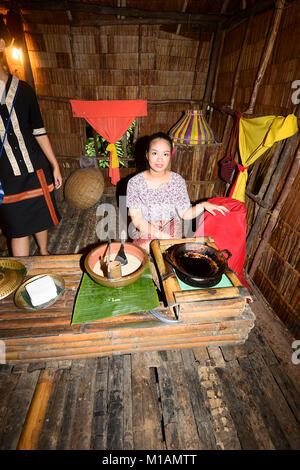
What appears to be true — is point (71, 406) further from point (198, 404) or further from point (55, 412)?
point (198, 404)

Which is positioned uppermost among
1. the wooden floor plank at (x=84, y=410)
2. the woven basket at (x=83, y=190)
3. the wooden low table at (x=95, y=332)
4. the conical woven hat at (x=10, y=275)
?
the conical woven hat at (x=10, y=275)

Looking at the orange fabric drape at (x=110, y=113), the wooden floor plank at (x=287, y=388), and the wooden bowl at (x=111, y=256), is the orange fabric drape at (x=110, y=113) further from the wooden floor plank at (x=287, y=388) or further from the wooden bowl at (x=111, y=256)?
the wooden floor plank at (x=287, y=388)

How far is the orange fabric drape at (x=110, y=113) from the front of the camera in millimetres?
5848

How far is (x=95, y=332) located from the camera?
1404 mm

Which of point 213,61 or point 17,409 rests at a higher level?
point 213,61

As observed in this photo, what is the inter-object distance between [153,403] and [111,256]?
104cm

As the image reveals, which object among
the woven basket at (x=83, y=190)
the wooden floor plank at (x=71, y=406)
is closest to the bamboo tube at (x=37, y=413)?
the wooden floor plank at (x=71, y=406)

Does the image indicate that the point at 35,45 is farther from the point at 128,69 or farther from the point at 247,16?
the point at 247,16

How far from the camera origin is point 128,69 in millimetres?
5562

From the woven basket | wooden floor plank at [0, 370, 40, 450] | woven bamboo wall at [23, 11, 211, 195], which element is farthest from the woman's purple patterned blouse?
woven bamboo wall at [23, 11, 211, 195]

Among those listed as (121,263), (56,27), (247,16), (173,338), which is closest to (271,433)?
(173,338)

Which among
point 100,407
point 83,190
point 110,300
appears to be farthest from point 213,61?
point 100,407

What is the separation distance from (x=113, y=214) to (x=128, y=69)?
366 cm

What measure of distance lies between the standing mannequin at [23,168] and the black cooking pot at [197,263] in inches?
88.0
